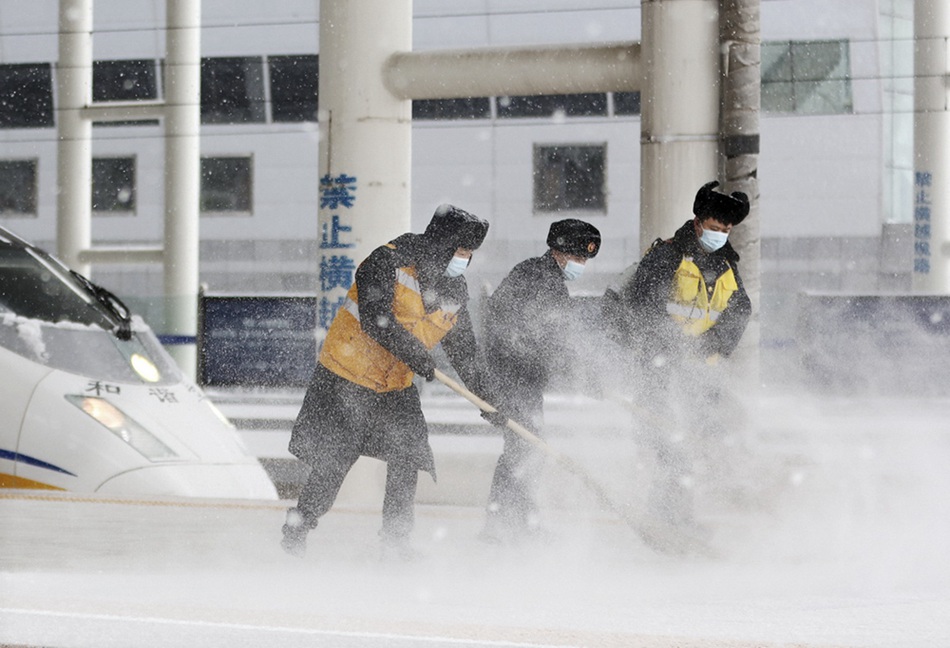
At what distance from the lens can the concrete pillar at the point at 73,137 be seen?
1316cm

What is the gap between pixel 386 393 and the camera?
5.62m

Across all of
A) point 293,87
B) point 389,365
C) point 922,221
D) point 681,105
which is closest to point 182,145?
point 681,105

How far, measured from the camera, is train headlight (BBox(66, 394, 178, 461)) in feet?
25.5

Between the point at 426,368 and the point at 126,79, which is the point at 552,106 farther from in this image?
the point at 426,368

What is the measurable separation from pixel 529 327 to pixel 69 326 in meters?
3.42

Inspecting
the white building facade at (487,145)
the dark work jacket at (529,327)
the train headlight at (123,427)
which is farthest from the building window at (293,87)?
the dark work jacket at (529,327)

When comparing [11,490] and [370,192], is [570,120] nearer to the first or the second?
[370,192]

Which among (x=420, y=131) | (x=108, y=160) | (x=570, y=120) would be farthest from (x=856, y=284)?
(x=108, y=160)

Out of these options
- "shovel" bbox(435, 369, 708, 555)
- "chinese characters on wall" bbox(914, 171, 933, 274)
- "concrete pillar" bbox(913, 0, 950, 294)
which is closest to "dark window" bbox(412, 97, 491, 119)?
"concrete pillar" bbox(913, 0, 950, 294)

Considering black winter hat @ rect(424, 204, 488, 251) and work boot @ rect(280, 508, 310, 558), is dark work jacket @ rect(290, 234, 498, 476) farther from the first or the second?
work boot @ rect(280, 508, 310, 558)

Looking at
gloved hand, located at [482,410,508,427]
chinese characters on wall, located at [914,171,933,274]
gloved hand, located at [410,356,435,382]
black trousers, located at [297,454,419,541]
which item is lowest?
black trousers, located at [297,454,419,541]

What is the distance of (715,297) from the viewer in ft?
20.3

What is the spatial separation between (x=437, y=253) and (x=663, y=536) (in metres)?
1.60

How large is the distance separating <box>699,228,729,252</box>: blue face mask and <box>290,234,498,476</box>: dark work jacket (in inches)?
44.4
